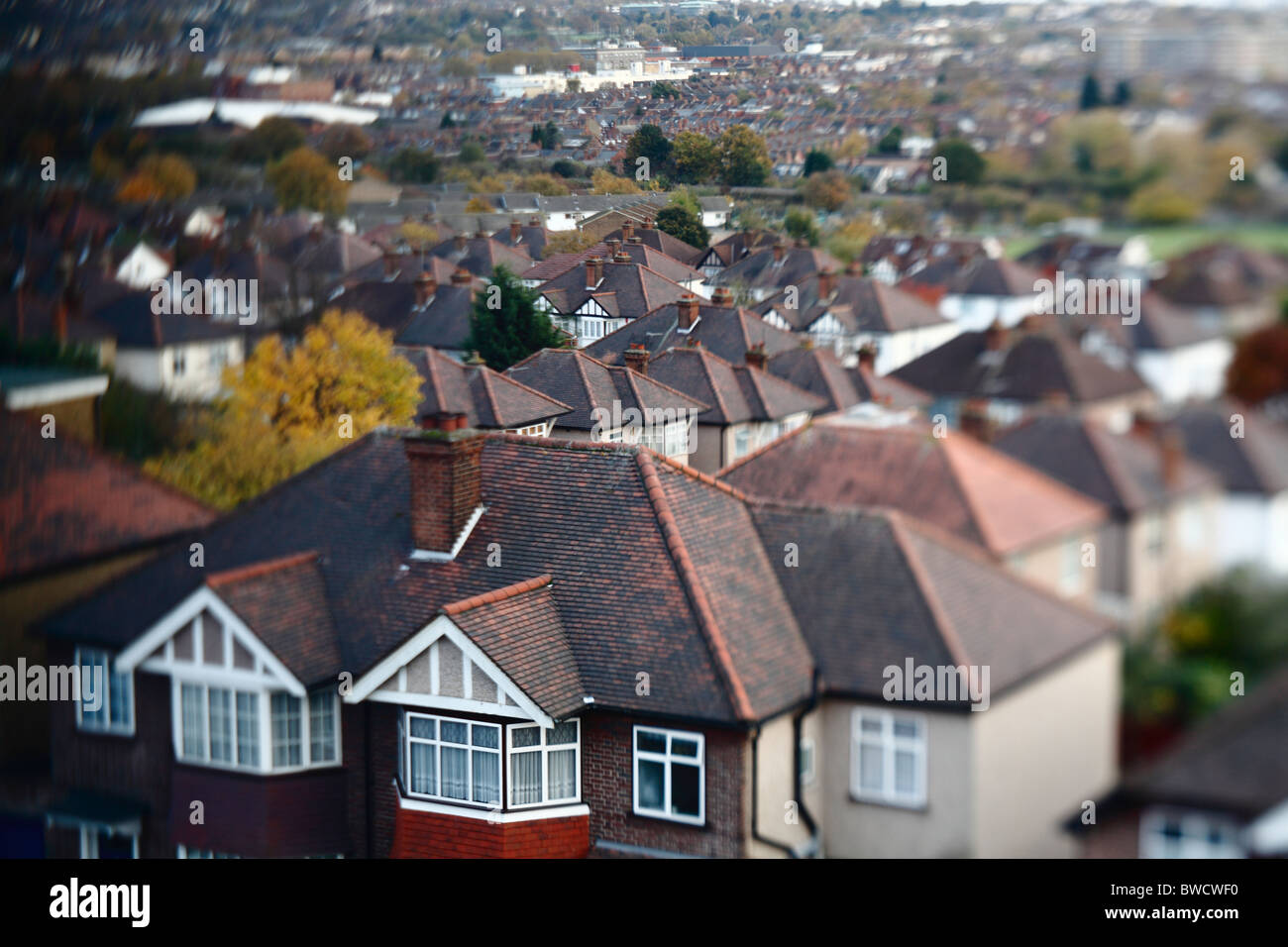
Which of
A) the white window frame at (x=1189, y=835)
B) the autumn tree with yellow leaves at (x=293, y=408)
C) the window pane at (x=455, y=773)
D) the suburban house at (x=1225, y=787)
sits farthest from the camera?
the autumn tree with yellow leaves at (x=293, y=408)

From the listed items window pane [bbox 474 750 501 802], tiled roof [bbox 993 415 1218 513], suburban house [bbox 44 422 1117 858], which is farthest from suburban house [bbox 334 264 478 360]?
tiled roof [bbox 993 415 1218 513]

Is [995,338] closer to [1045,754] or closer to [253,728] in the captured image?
[1045,754]

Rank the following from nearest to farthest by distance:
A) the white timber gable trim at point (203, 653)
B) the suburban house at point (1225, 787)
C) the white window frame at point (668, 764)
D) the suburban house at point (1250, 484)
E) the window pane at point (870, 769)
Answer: the suburban house at point (1225, 787), the suburban house at point (1250, 484), the window pane at point (870, 769), the white window frame at point (668, 764), the white timber gable trim at point (203, 653)

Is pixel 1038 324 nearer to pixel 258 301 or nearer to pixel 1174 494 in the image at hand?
pixel 1174 494

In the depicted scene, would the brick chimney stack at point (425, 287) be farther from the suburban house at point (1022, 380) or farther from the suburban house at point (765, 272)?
the suburban house at point (1022, 380)

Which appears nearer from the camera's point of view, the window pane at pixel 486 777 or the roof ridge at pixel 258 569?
the window pane at pixel 486 777

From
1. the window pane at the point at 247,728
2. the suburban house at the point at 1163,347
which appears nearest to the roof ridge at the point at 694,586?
the suburban house at the point at 1163,347
